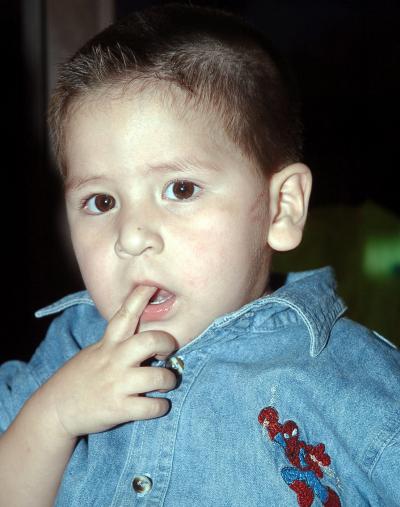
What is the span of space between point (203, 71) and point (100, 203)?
23 centimetres

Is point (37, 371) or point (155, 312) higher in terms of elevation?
point (155, 312)

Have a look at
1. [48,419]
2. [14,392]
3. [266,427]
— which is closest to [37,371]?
[14,392]

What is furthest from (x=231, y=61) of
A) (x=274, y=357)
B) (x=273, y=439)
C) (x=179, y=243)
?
(x=273, y=439)

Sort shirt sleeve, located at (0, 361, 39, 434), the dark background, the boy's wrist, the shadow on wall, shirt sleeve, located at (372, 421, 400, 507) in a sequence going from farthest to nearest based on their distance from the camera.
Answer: the shadow on wall < the dark background < shirt sleeve, located at (0, 361, 39, 434) < the boy's wrist < shirt sleeve, located at (372, 421, 400, 507)

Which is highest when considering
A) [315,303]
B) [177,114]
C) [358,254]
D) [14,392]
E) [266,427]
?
[177,114]

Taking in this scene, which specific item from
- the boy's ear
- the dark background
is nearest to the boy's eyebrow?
the boy's ear

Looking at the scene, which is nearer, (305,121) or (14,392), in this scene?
(14,392)

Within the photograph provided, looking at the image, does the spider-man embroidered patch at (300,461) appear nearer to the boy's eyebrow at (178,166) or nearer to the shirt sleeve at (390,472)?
the shirt sleeve at (390,472)

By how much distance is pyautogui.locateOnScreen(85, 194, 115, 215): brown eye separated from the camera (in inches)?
35.0

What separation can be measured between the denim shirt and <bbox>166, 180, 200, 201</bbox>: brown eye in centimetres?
18

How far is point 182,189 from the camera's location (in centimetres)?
85

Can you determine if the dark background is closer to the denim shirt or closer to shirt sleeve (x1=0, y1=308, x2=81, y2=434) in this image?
shirt sleeve (x1=0, y1=308, x2=81, y2=434)

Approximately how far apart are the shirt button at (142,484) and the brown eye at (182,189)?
1.22 ft

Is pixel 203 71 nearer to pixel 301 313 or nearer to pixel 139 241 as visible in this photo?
pixel 139 241
